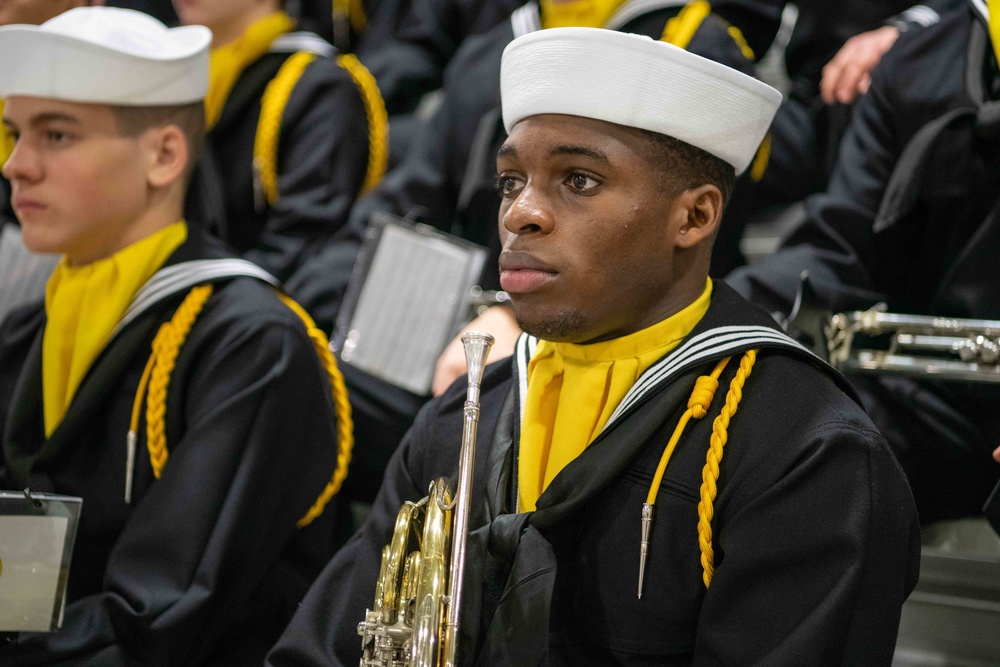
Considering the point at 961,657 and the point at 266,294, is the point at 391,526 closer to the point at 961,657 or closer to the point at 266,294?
the point at 266,294

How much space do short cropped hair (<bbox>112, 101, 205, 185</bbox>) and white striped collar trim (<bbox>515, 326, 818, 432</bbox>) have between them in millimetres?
1454

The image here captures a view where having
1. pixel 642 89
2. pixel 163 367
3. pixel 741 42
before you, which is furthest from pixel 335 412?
pixel 741 42

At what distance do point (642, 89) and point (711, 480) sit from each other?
61cm

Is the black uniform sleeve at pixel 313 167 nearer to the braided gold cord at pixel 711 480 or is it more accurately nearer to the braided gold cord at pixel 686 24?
the braided gold cord at pixel 686 24

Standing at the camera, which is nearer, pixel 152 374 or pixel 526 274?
pixel 526 274

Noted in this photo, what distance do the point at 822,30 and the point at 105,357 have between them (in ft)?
7.83

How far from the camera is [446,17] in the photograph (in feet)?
14.8

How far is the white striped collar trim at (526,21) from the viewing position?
3451 millimetres

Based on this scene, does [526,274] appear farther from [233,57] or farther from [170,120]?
[233,57]

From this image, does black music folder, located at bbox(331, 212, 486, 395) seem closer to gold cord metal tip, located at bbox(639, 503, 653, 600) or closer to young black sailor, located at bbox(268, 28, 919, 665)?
young black sailor, located at bbox(268, 28, 919, 665)

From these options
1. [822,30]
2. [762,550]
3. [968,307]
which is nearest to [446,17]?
[822,30]

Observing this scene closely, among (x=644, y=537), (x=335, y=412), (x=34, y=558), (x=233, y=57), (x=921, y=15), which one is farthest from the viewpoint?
(x=233, y=57)

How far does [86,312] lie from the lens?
2.60 meters

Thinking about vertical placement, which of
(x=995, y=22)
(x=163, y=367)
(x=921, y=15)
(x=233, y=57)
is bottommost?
(x=163, y=367)
